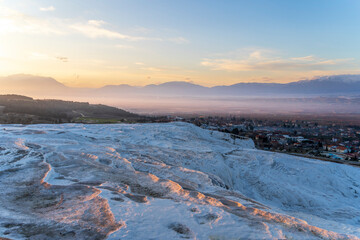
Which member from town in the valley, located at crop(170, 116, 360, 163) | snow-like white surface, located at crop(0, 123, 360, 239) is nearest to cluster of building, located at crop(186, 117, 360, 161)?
town in the valley, located at crop(170, 116, 360, 163)

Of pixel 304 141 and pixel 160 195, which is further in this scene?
pixel 304 141

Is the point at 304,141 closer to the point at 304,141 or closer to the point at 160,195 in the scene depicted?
the point at 304,141

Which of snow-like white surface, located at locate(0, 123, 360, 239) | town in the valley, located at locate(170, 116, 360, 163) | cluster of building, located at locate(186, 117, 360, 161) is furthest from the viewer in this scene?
cluster of building, located at locate(186, 117, 360, 161)

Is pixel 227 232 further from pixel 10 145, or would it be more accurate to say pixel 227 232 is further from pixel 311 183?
pixel 10 145

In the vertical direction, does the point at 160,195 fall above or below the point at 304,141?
above

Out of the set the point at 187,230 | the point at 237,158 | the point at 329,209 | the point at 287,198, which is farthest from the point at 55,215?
the point at 237,158

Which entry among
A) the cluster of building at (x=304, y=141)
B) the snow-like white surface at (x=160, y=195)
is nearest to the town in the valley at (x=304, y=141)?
the cluster of building at (x=304, y=141)

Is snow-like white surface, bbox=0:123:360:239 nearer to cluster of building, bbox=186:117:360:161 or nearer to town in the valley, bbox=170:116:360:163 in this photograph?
town in the valley, bbox=170:116:360:163

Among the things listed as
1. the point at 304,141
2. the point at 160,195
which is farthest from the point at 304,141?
the point at 160,195

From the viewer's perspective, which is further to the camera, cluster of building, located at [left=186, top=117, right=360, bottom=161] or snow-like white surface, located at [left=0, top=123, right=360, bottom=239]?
cluster of building, located at [left=186, top=117, right=360, bottom=161]

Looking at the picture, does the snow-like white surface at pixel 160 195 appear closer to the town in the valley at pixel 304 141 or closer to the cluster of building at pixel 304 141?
the town in the valley at pixel 304 141
